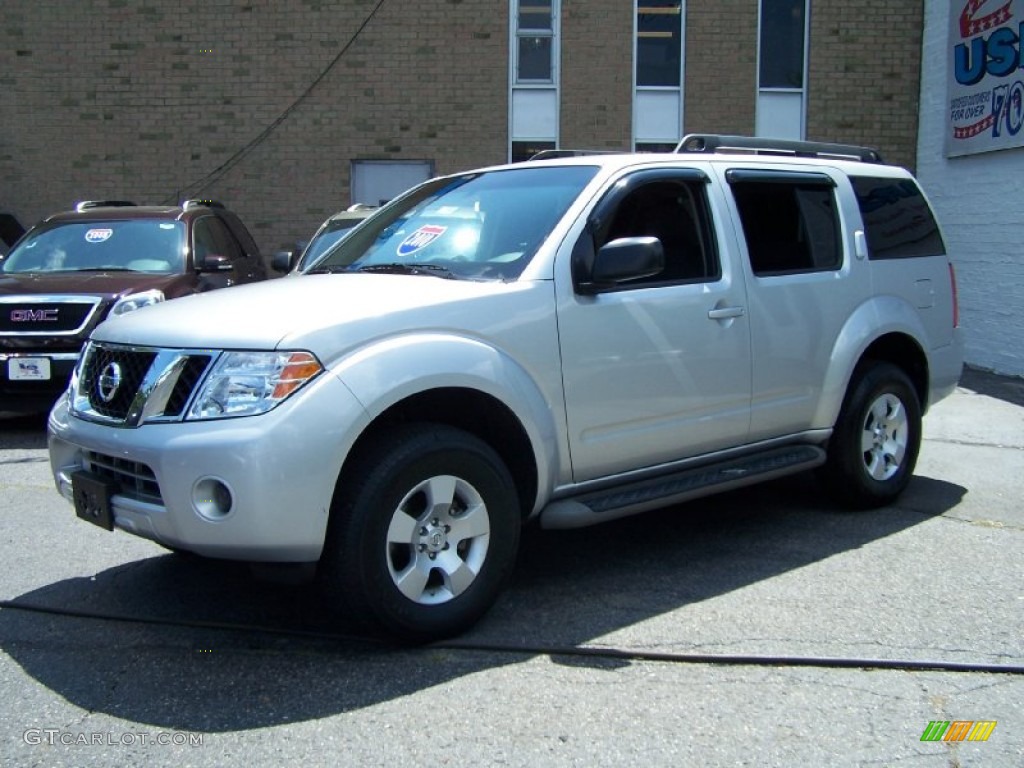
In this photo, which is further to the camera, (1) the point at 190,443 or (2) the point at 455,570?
(2) the point at 455,570

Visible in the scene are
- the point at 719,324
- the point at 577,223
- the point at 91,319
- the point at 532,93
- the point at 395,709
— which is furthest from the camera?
the point at 532,93

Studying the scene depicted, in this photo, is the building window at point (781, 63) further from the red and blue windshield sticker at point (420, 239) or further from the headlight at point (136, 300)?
the red and blue windshield sticker at point (420, 239)

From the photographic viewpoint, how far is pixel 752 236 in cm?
536

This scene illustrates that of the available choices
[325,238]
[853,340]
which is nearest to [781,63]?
[325,238]

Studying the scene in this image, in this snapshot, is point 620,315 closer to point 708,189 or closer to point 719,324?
point 719,324

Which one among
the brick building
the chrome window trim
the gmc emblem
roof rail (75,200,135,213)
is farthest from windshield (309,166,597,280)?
the brick building

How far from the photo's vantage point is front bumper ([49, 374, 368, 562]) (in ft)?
11.6

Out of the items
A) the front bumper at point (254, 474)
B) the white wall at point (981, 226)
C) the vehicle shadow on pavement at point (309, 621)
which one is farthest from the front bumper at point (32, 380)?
the white wall at point (981, 226)

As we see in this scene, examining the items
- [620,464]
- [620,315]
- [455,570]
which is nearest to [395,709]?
[455,570]

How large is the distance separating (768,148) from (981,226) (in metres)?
8.26

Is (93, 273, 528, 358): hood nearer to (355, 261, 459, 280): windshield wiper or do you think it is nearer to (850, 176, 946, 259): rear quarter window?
(355, 261, 459, 280): windshield wiper

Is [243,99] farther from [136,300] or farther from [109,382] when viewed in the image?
[109,382]

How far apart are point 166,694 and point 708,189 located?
3396 mm

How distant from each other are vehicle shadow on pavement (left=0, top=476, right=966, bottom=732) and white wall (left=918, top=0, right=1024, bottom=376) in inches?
296
